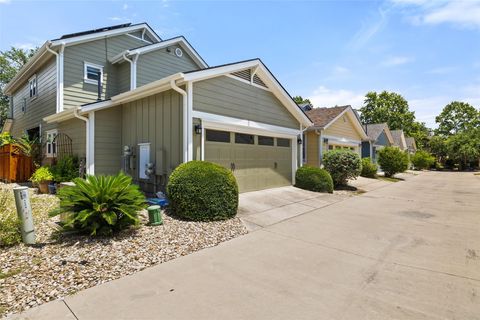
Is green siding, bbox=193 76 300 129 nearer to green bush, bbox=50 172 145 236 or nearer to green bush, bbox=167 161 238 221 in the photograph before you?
green bush, bbox=167 161 238 221

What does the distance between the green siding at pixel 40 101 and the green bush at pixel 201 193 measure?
916 cm

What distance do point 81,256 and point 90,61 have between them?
11326mm

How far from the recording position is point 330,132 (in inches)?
679

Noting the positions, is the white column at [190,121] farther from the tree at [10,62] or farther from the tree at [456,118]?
the tree at [456,118]

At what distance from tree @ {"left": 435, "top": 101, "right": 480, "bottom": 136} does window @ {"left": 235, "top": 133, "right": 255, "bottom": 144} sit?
55.1 metres

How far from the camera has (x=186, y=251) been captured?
4.52 m

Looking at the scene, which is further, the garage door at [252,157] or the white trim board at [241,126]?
the garage door at [252,157]

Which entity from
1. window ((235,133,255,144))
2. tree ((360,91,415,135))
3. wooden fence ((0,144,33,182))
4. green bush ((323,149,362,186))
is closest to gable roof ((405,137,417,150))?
tree ((360,91,415,135))

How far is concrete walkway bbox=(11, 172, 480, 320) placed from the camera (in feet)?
9.12

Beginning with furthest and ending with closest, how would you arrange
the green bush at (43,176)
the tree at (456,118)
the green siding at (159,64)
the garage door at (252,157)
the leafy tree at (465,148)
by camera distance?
the tree at (456,118) < the leafy tree at (465,148) < the green siding at (159,64) < the green bush at (43,176) < the garage door at (252,157)

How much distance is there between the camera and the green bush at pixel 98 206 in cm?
464

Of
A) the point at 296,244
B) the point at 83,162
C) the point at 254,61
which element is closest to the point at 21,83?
the point at 83,162

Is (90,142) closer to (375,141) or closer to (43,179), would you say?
(43,179)

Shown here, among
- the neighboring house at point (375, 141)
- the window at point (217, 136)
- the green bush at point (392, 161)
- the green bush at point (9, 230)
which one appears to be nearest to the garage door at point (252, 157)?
the window at point (217, 136)
